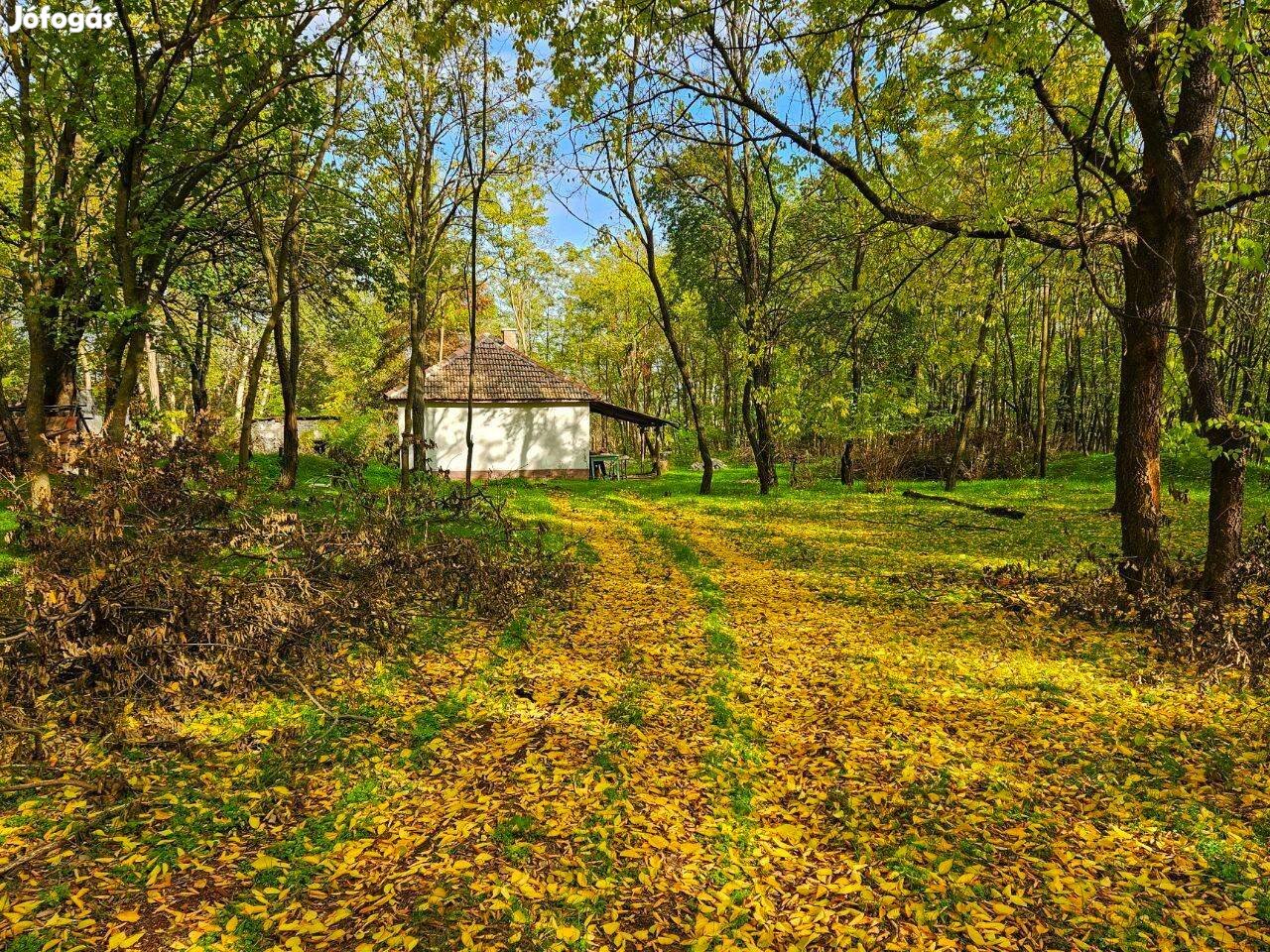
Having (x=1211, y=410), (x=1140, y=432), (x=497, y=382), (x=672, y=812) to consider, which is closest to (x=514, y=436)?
(x=497, y=382)

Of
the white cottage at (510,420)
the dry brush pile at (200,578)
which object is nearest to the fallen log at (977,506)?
the dry brush pile at (200,578)

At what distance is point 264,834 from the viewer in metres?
3.40

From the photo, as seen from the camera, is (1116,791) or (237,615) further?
(237,615)

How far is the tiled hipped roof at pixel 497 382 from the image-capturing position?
898 inches

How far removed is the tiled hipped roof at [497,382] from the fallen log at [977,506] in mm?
12215

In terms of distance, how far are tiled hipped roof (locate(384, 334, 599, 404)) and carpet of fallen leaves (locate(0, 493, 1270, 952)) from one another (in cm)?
1774

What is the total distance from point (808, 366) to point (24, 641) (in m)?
9.15

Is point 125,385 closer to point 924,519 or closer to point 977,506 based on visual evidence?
point 924,519

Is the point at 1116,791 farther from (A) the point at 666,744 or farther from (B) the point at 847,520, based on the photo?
(B) the point at 847,520

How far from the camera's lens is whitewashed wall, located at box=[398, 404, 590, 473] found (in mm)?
22797

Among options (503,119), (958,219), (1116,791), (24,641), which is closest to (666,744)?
(1116,791)

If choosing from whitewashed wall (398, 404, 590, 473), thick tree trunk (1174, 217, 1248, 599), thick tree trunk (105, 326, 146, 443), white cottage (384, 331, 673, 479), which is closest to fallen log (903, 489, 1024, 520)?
thick tree trunk (1174, 217, 1248, 599)

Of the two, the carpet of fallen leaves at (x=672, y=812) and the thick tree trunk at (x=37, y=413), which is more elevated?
the thick tree trunk at (x=37, y=413)

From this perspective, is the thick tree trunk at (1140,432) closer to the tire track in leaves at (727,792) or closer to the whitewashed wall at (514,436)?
the tire track in leaves at (727,792)
